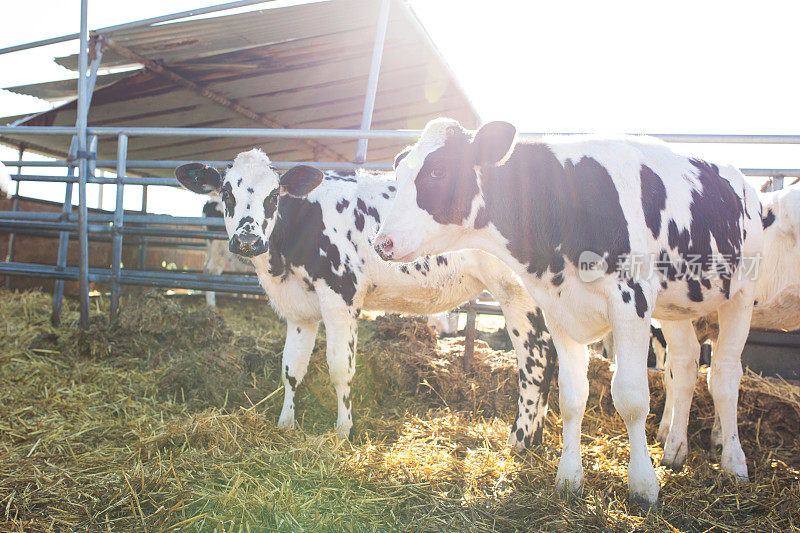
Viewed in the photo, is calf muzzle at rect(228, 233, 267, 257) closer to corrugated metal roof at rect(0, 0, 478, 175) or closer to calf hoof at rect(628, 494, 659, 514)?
calf hoof at rect(628, 494, 659, 514)

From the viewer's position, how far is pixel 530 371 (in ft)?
13.7

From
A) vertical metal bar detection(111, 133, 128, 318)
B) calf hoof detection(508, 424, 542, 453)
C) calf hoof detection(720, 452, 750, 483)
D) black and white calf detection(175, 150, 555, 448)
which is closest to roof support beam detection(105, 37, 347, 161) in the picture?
vertical metal bar detection(111, 133, 128, 318)

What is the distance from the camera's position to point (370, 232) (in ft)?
14.7

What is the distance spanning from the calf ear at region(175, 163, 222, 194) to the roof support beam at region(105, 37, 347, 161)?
3.31 metres

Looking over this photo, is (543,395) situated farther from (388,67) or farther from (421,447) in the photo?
(388,67)

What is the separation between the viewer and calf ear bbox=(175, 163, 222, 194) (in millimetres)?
4637

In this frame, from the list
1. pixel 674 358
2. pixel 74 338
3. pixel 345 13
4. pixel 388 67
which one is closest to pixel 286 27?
pixel 345 13

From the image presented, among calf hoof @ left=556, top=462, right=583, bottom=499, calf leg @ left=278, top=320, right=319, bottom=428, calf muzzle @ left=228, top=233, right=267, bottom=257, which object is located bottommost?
calf hoof @ left=556, top=462, right=583, bottom=499

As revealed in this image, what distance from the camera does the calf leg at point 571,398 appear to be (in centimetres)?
323

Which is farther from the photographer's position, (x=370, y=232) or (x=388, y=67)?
(x=388, y=67)

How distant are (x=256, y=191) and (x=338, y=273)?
894mm

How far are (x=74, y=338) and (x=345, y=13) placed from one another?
4.71 meters

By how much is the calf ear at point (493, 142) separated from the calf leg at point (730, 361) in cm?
201

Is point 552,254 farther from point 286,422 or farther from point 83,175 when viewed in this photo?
point 83,175
